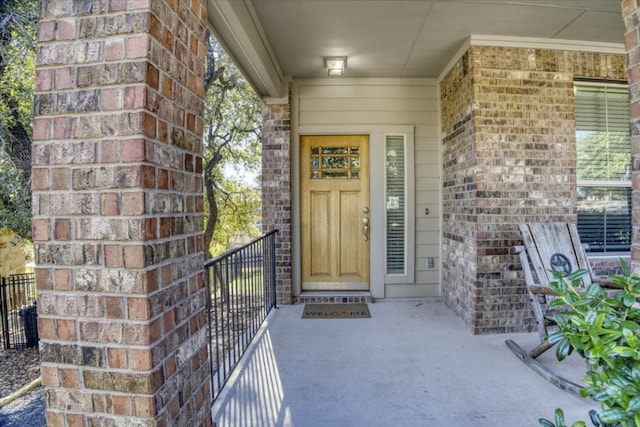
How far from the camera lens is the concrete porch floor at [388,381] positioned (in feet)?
6.06

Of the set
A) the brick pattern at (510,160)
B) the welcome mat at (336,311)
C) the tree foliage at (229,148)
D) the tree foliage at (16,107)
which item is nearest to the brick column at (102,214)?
the welcome mat at (336,311)

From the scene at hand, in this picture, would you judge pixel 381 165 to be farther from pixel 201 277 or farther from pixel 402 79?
pixel 201 277

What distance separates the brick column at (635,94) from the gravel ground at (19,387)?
4198 mm

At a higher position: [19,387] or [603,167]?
[603,167]

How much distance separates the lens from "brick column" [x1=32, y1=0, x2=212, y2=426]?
90 centimetres

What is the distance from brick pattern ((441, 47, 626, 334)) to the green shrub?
2254 mm

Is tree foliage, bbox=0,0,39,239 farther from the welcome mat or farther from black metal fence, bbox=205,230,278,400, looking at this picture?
the welcome mat

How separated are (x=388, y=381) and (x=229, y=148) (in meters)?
6.97

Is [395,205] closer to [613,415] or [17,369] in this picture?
[613,415]

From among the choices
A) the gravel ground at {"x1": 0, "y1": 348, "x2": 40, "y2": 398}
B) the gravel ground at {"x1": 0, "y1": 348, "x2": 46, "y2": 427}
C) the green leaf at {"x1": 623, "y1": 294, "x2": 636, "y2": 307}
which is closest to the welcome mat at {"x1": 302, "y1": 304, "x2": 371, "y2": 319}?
the gravel ground at {"x1": 0, "y1": 348, "x2": 46, "y2": 427}

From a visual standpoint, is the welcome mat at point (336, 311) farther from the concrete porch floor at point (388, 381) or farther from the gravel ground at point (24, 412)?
the gravel ground at point (24, 412)

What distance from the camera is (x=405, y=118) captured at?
13.0 feet

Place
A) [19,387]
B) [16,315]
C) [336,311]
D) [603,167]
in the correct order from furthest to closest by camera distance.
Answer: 1. [16,315]
2. [19,387]
3. [336,311]
4. [603,167]

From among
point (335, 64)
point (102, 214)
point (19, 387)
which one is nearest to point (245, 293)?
point (102, 214)
